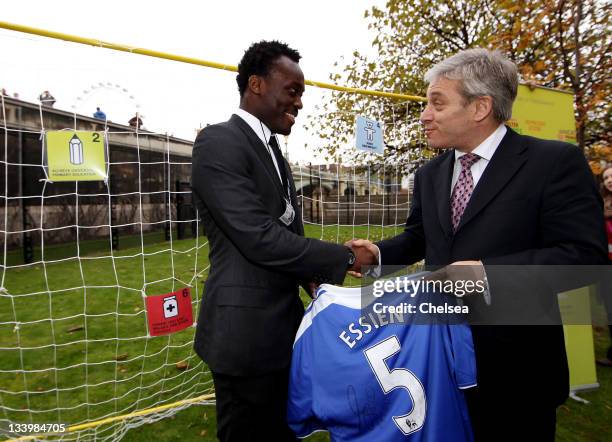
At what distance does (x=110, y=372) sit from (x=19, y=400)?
29.0 inches

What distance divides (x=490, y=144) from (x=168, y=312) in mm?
2358

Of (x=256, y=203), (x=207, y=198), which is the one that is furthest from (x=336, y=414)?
(x=207, y=198)

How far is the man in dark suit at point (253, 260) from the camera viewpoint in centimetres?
151

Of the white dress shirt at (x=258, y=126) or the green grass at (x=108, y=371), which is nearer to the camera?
the white dress shirt at (x=258, y=126)

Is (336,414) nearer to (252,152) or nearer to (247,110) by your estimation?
(252,152)

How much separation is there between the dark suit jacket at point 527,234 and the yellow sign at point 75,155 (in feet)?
7.35

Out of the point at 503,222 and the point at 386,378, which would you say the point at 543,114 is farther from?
the point at 386,378

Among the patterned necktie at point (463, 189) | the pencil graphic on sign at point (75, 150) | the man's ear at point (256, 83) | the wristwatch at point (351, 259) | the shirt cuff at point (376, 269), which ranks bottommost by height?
the shirt cuff at point (376, 269)

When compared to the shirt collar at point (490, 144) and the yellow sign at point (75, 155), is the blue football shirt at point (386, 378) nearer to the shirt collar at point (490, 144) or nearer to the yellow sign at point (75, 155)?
the shirt collar at point (490, 144)

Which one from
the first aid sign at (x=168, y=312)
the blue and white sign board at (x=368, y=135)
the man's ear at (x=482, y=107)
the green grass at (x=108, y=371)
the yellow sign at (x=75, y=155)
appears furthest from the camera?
the blue and white sign board at (x=368, y=135)

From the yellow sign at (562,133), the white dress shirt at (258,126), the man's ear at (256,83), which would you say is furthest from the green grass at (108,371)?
the man's ear at (256,83)

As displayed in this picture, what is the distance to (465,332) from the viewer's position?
4.59 feet

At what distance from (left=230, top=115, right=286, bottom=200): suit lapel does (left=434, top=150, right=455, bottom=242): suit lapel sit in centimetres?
70

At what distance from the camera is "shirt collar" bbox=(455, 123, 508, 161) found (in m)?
1.62
